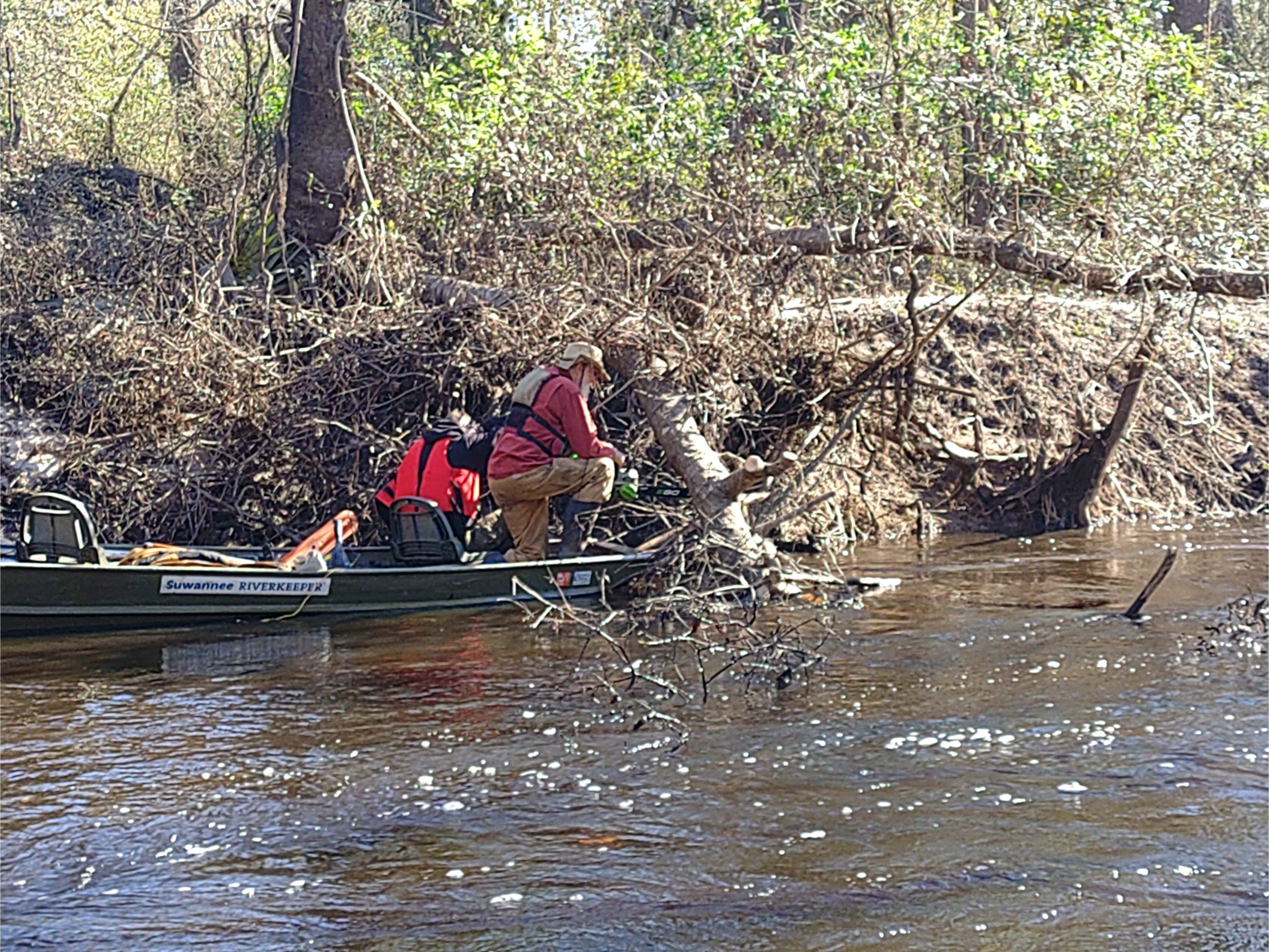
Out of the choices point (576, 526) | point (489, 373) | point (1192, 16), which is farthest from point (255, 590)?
point (1192, 16)

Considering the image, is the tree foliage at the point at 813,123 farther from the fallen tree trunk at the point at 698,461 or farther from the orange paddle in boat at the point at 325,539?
the orange paddle in boat at the point at 325,539

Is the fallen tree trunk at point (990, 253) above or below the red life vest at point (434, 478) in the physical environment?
above

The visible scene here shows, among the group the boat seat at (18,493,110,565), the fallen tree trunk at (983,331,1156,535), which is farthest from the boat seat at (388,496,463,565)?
the fallen tree trunk at (983,331,1156,535)

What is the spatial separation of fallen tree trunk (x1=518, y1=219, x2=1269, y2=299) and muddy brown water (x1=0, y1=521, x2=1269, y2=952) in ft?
8.68

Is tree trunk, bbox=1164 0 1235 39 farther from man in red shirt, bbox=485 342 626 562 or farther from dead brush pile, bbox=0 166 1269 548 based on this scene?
man in red shirt, bbox=485 342 626 562

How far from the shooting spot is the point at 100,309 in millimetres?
13461

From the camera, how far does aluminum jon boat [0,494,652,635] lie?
927 centimetres

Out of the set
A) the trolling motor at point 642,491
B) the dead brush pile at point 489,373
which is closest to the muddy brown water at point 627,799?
the trolling motor at point 642,491

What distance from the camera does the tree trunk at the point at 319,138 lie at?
1376cm

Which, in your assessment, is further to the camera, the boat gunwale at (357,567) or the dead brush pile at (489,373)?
the dead brush pile at (489,373)

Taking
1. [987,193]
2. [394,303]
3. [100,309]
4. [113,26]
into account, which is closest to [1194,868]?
[987,193]

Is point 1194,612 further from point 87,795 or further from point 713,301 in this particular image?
point 87,795

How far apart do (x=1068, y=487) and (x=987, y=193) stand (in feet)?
9.98

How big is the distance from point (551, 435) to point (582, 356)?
1.98 ft
